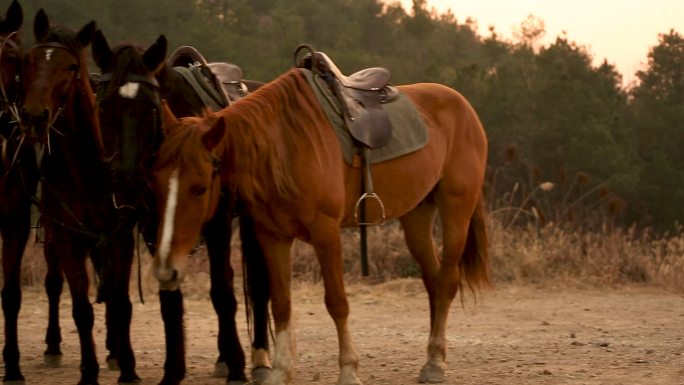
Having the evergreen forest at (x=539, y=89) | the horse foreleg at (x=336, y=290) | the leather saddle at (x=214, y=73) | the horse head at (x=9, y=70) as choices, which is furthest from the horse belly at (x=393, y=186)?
the evergreen forest at (x=539, y=89)

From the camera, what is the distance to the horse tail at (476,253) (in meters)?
7.49

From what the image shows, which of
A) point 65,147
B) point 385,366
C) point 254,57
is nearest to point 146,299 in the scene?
point 385,366

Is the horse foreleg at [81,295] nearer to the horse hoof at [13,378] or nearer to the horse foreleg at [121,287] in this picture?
the horse foreleg at [121,287]

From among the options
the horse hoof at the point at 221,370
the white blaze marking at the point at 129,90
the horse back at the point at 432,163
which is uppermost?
the white blaze marking at the point at 129,90

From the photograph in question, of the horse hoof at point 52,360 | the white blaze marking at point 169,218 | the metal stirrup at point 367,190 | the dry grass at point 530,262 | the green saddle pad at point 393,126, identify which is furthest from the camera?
the dry grass at point 530,262

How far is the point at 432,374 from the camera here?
669 centimetres

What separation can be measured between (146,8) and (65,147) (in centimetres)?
2586

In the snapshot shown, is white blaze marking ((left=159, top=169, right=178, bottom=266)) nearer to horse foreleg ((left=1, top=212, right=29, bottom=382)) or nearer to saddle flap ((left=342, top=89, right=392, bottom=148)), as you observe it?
saddle flap ((left=342, top=89, right=392, bottom=148))

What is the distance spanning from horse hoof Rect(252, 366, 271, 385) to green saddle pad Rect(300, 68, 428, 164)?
1.40m

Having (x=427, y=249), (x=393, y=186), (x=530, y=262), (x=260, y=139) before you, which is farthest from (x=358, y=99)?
(x=530, y=262)

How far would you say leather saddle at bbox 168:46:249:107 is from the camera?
270 inches

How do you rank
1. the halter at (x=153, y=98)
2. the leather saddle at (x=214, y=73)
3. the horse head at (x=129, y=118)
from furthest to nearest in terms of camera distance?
the leather saddle at (x=214, y=73)
the halter at (x=153, y=98)
the horse head at (x=129, y=118)

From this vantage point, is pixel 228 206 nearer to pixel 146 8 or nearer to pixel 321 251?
pixel 321 251

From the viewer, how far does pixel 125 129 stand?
5.59m
